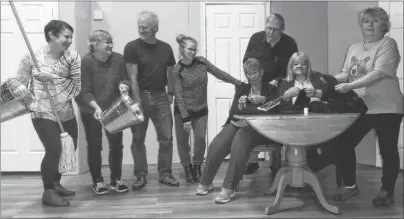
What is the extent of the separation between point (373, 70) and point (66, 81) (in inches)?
70.7

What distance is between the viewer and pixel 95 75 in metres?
2.60

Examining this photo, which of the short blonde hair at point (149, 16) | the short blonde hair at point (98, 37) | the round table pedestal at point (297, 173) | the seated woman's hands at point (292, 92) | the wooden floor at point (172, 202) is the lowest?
the wooden floor at point (172, 202)

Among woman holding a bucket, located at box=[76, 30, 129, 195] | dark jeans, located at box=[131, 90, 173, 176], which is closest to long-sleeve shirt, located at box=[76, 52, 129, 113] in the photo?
woman holding a bucket, located at box=[76, 30, 129, 195]

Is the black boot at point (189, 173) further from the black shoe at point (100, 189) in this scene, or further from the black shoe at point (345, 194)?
the black shoe at point (345, 194)

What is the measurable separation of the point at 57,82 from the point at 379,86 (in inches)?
73.9

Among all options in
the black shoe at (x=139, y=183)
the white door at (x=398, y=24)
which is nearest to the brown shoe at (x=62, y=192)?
the black shoe at (x=139, y=183)

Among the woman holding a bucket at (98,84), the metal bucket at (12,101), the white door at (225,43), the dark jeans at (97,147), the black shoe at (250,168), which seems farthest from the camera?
the white door at (225,43)

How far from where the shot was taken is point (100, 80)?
2.60 meters

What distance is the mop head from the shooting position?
7.05 ft

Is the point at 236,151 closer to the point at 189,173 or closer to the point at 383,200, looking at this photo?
the point at 189,173

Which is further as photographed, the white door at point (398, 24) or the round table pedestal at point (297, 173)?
the white door at point (398, 24)

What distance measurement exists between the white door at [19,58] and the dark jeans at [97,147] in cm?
72

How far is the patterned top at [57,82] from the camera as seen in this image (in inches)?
87.6

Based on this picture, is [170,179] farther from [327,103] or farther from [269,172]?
[327,103]
